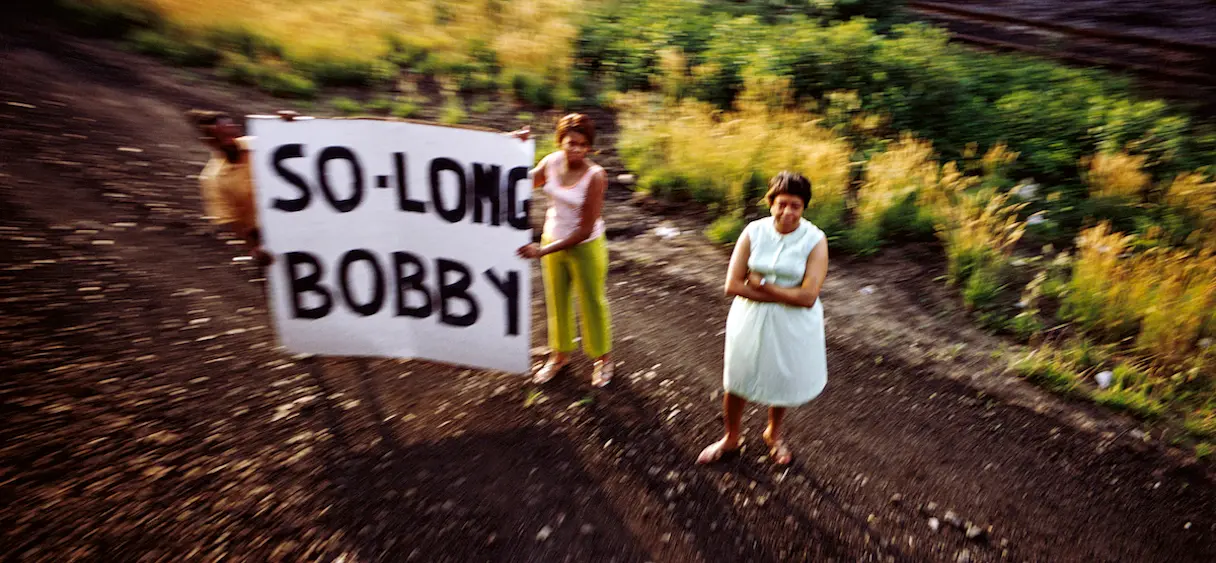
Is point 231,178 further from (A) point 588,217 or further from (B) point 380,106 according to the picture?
(B) point 380,106

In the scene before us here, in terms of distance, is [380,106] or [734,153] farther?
[380,106]

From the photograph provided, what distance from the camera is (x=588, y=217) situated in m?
3.55

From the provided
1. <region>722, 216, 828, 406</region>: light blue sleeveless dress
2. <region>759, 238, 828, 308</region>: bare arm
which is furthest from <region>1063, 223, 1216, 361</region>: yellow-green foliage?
<region>759, 238, 828, 308</region>: bare arm

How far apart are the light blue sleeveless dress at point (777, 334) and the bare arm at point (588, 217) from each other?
758mm

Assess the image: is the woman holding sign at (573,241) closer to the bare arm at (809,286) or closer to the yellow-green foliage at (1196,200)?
the bare arm at (809,286)

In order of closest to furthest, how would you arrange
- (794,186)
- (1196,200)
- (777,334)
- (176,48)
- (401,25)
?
(794,186), (777,334), (1196,200), (176,48), (401,25)

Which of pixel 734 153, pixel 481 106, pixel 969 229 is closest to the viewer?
pixel 969 229

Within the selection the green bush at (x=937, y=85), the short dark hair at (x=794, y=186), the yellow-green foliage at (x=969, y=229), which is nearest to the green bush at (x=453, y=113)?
the green bush at (x=937, y=85)

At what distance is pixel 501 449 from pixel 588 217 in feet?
3.85

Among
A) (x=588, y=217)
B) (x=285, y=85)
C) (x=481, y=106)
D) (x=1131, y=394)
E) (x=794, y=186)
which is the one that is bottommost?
(x=1131, y=394)

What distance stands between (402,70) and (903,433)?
8968 mm

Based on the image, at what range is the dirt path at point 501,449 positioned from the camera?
118 inches

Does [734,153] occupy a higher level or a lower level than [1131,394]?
higher

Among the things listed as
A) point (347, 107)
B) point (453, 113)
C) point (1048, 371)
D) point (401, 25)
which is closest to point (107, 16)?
point (401, 25)
